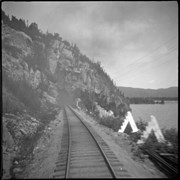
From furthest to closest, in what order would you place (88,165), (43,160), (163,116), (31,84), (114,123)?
1. (163,116)
2. (31,84)
3. (114,123)
4. (43,160)
5. (88,165)

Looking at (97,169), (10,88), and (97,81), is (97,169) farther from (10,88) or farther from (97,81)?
(97,81)

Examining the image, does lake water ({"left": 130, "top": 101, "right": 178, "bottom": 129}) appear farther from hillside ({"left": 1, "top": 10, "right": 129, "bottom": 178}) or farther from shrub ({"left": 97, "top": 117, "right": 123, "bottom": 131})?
hillside ({"left": 1, "top": 10, "right": 129, "bottom": 178})

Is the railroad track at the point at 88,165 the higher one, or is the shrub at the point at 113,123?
the railroad track at the point at 88,165

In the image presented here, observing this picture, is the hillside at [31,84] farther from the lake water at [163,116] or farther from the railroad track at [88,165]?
the lake water at [163,116]

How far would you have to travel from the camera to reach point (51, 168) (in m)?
4.86

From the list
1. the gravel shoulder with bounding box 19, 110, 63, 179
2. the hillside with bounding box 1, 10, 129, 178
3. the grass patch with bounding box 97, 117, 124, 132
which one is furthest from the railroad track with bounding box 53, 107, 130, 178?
the grass patch with bounding box 97, 117, 124, 132

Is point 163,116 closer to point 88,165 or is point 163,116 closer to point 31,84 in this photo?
point 88,165

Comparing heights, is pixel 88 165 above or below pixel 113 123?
above

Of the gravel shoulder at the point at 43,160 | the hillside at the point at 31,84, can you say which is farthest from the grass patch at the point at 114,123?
the gravel shoulder at the point at 43,160

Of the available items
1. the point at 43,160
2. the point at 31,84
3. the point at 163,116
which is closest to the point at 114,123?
the point at 43,160

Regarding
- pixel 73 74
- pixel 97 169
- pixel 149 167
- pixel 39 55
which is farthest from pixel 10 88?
pixel 73 74

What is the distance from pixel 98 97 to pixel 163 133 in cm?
4100

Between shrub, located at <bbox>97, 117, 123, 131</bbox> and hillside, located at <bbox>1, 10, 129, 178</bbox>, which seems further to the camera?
shrub, located at <bbox>97, 117, 123, 131</bbox>

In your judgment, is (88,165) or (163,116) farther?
(163,116)
